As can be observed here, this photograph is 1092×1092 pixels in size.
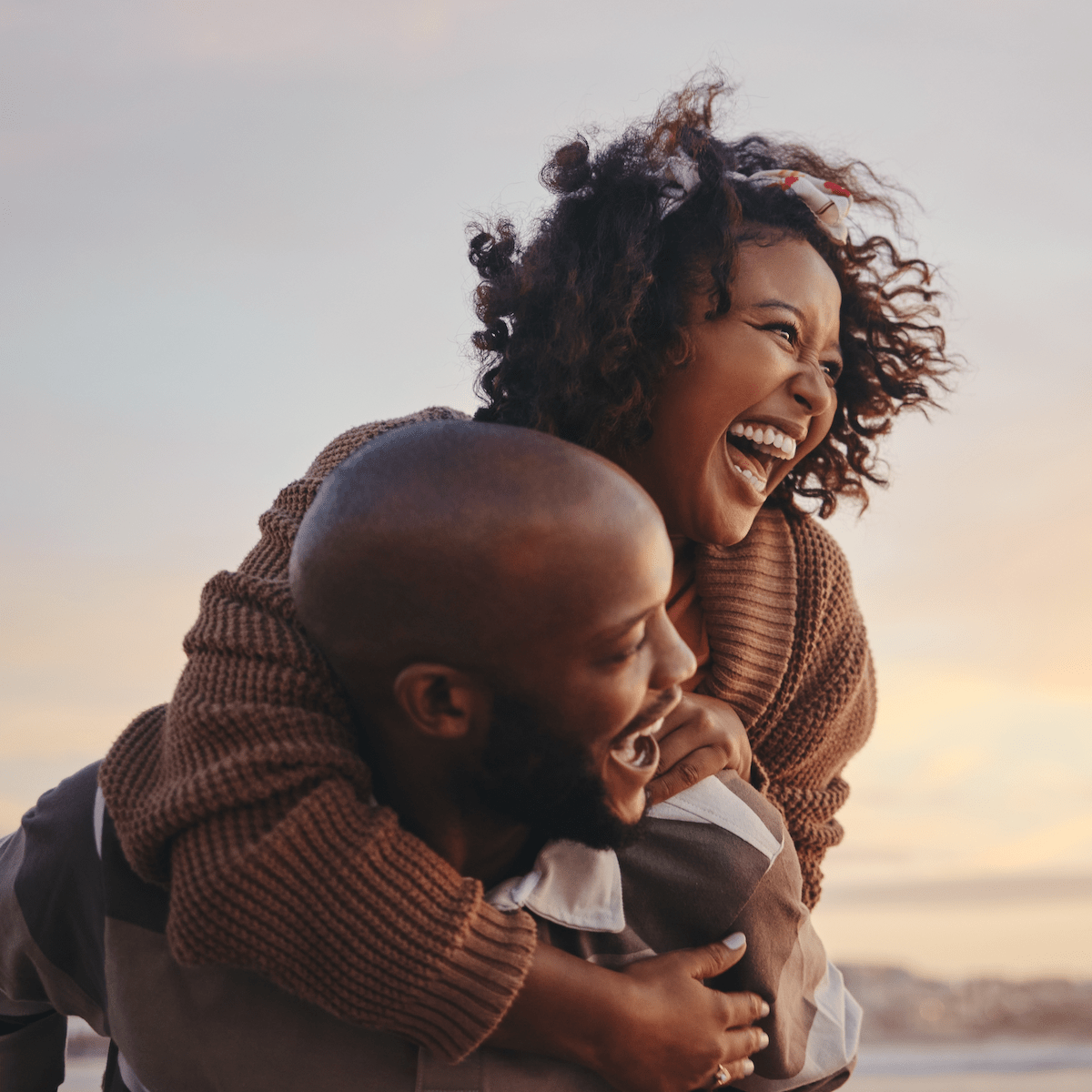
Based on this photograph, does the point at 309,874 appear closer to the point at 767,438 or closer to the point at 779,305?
the point at 767,438

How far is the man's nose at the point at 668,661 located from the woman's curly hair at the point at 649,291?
0.77 m

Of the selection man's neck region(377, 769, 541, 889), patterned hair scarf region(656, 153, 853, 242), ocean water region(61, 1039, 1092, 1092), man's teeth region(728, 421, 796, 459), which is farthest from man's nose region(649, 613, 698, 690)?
ocean water region(61, 1039, 1092, 1092)

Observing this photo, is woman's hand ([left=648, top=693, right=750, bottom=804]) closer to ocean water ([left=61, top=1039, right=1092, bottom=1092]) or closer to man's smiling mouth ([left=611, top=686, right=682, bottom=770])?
man's smiling mouth ([left=611, top=686, right=682, bottom=770])

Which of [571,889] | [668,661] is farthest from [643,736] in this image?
[571,889]

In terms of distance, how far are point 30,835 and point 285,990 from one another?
0.50 meters

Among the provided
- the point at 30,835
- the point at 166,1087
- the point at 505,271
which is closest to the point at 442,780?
the point at 166,1087

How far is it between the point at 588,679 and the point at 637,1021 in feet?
1.58

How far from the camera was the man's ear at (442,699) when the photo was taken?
134 centimetres

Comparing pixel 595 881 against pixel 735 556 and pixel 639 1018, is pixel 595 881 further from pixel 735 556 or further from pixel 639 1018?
pixel 735 556

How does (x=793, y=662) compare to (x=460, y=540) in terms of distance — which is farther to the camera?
(x=793, y=662)

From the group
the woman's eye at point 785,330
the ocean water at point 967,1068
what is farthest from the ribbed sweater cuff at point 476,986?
the ocean water at point 967,1068

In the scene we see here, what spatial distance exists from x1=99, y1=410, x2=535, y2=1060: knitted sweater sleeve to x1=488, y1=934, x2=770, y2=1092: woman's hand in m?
0.08

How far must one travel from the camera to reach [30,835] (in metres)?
1.79

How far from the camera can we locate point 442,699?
1368 millimetres
